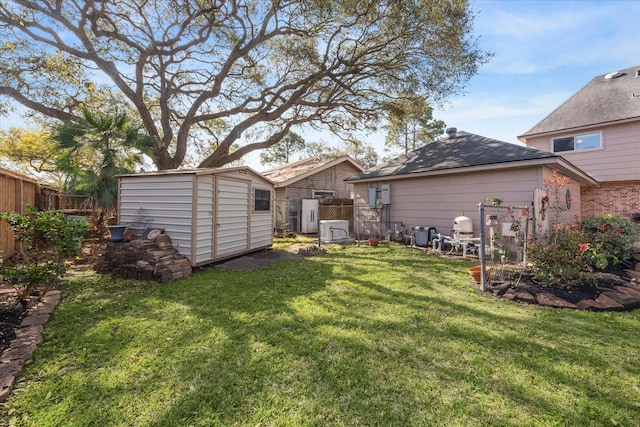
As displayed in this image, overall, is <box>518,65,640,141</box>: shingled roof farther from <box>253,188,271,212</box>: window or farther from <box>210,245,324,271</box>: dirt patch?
<box>253,188,271,212</box>: window

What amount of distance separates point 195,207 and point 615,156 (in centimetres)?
1352

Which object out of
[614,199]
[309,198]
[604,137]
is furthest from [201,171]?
[614,199]

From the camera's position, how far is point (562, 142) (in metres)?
10.4

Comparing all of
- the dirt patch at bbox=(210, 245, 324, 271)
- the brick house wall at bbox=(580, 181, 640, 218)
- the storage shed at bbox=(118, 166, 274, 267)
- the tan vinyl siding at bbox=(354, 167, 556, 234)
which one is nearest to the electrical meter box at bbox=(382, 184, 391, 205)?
the tan vinyl siding at bbox=(354, 167, 556, 234)

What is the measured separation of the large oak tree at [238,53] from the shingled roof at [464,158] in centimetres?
206

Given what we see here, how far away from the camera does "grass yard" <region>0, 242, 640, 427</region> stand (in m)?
1.90

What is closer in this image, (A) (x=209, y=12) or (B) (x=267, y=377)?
(B) (x=267, y=377)

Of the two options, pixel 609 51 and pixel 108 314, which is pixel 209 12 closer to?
pixel 108 314

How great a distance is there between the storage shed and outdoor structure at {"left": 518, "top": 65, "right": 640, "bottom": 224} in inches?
467

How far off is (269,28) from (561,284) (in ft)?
40.0

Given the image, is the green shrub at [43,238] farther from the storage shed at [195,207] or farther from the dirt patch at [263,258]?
the dirt patch at [263,258]

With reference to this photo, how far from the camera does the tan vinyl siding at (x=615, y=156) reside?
8.82 metres

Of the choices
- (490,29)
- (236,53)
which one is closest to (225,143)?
(236,53)

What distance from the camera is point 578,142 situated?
999 cm
